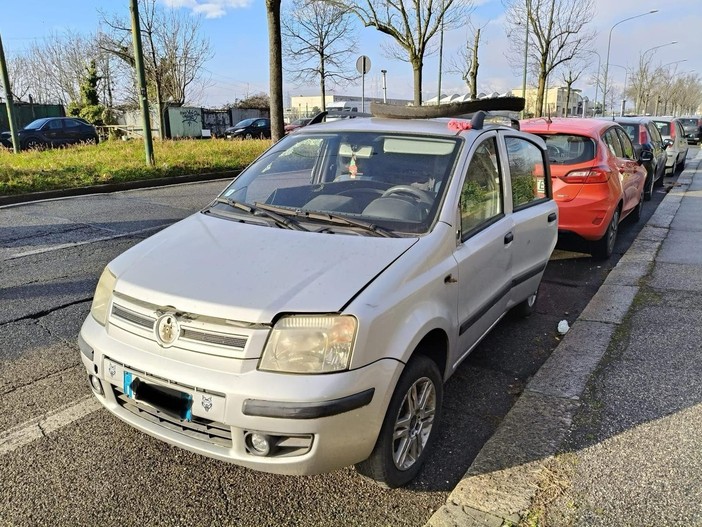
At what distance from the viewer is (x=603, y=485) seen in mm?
2584

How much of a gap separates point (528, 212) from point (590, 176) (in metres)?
2.93

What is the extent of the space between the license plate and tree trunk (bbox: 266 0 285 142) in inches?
541

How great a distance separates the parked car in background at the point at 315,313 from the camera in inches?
87.8

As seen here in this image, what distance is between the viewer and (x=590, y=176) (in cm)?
659

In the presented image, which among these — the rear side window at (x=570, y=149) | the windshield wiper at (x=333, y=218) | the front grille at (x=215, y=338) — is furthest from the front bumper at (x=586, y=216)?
the front grille at (x=215, y=338)

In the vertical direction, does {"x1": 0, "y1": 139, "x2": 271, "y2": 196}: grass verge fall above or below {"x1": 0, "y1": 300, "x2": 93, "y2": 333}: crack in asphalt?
above

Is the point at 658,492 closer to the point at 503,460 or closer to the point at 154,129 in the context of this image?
the point at 503,460

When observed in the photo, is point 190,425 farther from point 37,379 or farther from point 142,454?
point 37,379

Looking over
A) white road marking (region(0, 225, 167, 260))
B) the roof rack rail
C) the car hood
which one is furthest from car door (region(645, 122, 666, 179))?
the car hood

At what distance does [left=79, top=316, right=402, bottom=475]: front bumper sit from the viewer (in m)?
2.17

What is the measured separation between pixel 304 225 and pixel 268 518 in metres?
1.43

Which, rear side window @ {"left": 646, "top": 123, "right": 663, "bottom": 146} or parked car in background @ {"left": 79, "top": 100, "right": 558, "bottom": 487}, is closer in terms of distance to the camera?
parked car in background @ {"left": 79, "top": 100, "right": 558, "bottom": 487}

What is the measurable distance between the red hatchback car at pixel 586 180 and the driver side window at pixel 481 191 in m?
3.22

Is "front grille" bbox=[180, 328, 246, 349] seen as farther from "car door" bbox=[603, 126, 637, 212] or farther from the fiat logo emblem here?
"car door" bbox=[603, 126, 637, 212]
